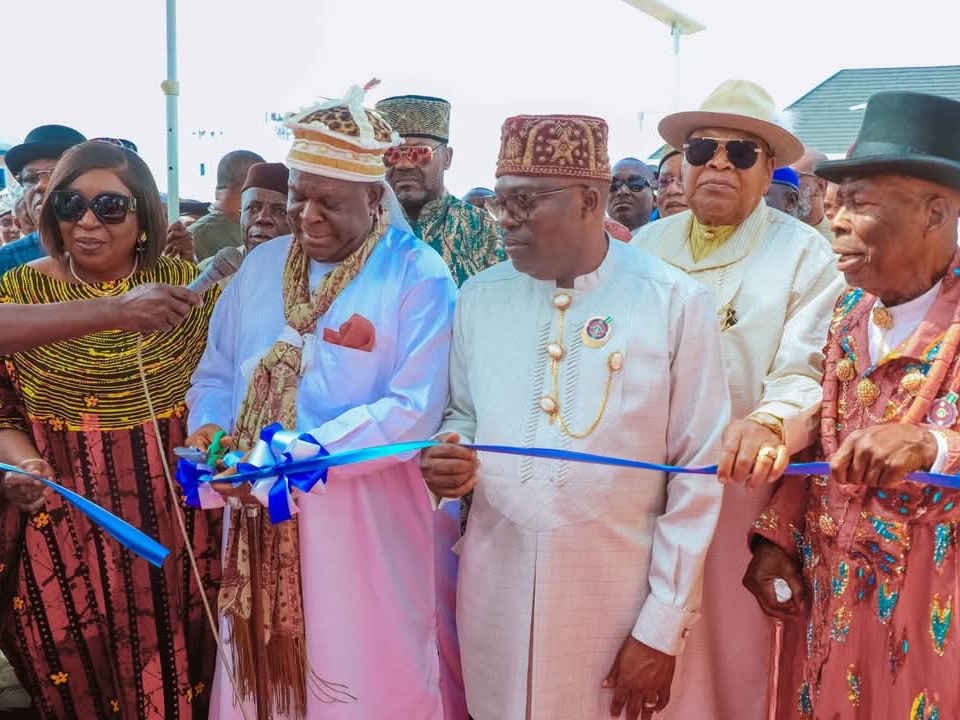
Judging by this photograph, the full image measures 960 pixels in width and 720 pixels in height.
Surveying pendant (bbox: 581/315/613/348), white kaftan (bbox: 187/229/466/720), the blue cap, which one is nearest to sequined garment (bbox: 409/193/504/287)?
white kaftan (bbox: 187/229/466/720)

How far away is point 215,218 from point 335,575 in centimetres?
414

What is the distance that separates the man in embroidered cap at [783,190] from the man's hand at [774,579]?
132 inches

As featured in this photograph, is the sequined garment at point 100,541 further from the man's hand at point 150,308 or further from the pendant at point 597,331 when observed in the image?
the pendant at point 597,331

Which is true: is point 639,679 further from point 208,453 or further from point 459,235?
point 459,235

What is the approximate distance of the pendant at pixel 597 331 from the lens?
10.3ft

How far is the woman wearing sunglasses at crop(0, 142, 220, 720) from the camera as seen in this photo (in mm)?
3648

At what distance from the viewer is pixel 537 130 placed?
317cm

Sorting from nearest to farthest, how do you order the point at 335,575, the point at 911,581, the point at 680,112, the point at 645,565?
1. the point at 911,581
2. the point at 645,565
3. the point at 335,575
4. the point at 680,112

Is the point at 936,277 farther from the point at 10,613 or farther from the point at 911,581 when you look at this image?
the point at 10,613

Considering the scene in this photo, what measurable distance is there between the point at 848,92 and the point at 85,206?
2845cm

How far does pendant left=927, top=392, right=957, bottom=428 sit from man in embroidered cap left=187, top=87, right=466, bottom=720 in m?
1.54

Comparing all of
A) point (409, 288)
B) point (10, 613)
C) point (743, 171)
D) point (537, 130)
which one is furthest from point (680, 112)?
point (10, 613)

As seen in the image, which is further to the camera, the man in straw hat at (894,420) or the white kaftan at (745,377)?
the white kaftan at (745,377)

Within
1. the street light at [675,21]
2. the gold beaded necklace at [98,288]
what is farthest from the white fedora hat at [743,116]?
the street light at [675,21]
